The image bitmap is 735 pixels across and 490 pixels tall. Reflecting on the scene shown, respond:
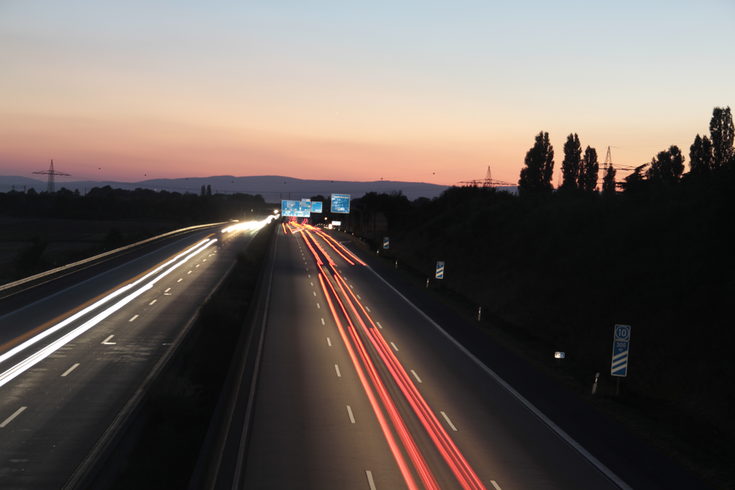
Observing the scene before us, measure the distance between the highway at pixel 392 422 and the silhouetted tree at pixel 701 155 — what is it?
43732mm

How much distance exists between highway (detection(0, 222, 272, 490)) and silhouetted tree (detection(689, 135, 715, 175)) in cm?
4704

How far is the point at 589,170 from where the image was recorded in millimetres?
100250

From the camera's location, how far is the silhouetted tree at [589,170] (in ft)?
326

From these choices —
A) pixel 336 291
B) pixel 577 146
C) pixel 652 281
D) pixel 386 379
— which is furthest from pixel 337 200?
pixel 386 379

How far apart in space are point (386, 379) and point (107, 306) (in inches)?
816

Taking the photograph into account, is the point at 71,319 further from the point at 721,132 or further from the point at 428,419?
the point at 721,132

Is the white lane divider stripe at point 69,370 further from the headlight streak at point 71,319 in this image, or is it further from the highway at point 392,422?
the highway at point 392,422

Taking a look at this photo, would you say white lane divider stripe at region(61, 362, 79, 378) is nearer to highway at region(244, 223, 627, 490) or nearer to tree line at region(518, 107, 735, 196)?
highway at region(244, 223, 627, 490)

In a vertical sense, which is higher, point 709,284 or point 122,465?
point 709,284

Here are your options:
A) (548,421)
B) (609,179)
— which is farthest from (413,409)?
(609,179)

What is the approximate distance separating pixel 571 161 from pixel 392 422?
86.8 meters

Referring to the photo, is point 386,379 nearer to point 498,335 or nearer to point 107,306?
point 498,335

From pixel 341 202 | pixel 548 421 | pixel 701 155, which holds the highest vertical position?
pixel 701 155

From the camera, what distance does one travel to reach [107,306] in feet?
122
